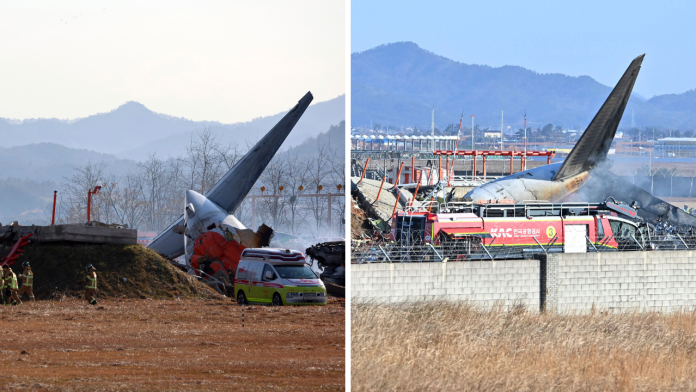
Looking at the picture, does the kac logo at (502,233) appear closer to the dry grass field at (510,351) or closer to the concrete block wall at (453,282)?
the concrete block wall at (453,282)

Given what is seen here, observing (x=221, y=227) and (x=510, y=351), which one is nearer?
(x=510, y=351)

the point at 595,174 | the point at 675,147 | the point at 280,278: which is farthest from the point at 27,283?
the point at 675,147

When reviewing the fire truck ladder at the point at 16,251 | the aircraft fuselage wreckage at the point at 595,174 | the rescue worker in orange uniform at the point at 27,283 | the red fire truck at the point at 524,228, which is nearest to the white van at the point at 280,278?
the red fire truck at the point at 524,228

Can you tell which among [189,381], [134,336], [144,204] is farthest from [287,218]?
[189,381]

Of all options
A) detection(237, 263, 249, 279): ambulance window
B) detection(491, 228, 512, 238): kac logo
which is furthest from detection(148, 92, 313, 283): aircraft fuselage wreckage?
detection(491, 228, 512, 238): kac logo

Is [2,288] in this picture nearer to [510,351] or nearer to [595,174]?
[510,351]

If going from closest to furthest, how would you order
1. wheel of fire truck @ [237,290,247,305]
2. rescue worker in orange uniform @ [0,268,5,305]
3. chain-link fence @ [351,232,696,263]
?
rescue worker in orange uniform @ [0,268,5,305], chain-link fence @ [351,232,696,263], wheel of fire truck @ [237,290,247,305]

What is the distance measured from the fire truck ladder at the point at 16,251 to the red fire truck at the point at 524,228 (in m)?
15.5

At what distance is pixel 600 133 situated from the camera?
56375mm

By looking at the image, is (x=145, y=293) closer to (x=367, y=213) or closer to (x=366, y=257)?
(x=366, y=257)

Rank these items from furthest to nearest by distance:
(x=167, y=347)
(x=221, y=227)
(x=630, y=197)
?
1. (x=630, y=197)
2. (x=221, y=227)
3. (x=167, y=347)

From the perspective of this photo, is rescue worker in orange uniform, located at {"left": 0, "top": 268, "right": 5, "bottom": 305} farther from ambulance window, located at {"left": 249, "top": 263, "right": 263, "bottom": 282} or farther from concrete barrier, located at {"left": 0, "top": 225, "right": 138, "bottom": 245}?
ambulance window, located at {"left": 249, "top": 263, "right": 263, "bottom": 282}

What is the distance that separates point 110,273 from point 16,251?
412cm

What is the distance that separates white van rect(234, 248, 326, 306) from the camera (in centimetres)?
2769
